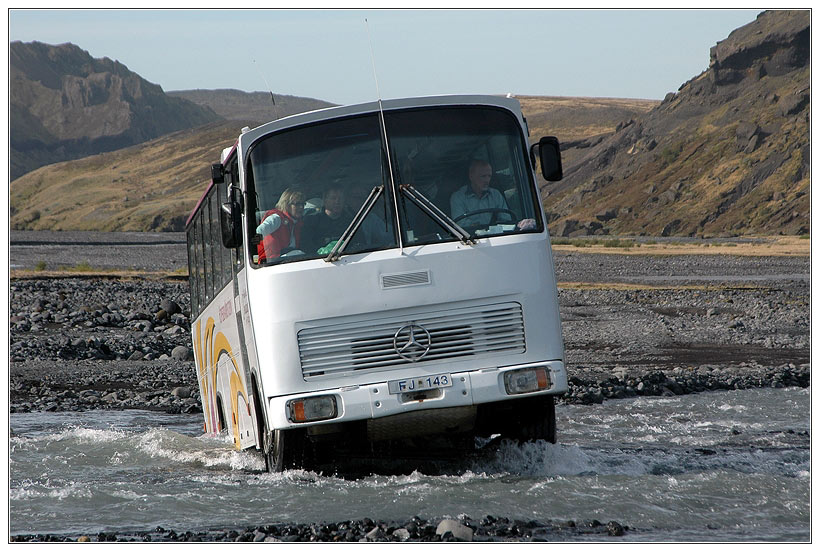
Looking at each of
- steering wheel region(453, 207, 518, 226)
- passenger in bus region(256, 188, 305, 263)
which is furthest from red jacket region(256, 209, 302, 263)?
steering wheel region(453, 207, 518, 226)

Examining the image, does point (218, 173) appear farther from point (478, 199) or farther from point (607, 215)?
point (607, 215)

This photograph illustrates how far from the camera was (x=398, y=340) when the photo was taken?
9.14 metres

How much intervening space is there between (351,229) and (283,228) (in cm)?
55

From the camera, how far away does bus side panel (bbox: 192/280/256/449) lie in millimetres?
10797

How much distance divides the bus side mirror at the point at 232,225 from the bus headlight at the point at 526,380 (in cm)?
242

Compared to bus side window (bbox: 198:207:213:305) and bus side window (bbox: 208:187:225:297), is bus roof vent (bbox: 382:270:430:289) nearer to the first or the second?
bus side window (bbox: 208:187:225:297)

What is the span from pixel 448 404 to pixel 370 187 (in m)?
1.82

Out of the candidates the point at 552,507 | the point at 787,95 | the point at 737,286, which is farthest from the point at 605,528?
the point at 787,95

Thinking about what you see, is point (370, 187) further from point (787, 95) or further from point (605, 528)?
point (787, 95)

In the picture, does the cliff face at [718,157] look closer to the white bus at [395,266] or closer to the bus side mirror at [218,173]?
the white bus at [395,266]

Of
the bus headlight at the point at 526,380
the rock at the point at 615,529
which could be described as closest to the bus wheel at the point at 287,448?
the bus headlight at the point at 526,380

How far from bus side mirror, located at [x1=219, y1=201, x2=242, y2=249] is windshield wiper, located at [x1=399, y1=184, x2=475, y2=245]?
52.4 inches

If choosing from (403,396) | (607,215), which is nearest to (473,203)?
(403,396)

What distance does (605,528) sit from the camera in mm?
8141
